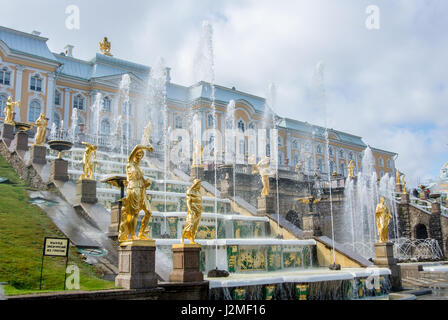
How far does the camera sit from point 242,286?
11.1 m

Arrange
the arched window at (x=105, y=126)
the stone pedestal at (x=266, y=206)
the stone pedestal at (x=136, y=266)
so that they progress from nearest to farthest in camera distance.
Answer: the stone pedestal at (x=136, y=266) < the stone pedestal at (x=266, y=206) < the arched window at (x=105, y=126)

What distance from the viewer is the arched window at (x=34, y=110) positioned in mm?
42675

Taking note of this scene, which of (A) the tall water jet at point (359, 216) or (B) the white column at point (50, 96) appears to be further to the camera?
(B) the white column at point (50, 96)

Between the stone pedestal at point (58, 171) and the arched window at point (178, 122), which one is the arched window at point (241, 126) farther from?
the stone pedestal at point (58, 171)

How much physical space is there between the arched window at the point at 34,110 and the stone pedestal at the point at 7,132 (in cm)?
2008

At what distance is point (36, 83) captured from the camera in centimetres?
4350

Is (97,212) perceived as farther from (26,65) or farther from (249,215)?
(26,65)

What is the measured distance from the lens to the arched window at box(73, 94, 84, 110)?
47.4 metres

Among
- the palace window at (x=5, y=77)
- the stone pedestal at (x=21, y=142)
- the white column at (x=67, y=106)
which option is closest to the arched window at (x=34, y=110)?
the palace window at (x=5, y=77)

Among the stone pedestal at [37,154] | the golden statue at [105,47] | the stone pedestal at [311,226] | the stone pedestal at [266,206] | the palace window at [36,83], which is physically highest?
the golden statue at [105,47]

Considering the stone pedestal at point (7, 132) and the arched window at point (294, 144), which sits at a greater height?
the arched window at point (294, 144)

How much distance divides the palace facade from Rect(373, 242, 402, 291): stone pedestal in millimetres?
28376

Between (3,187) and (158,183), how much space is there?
8819mm

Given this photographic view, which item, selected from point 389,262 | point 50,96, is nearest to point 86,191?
point 389,262
